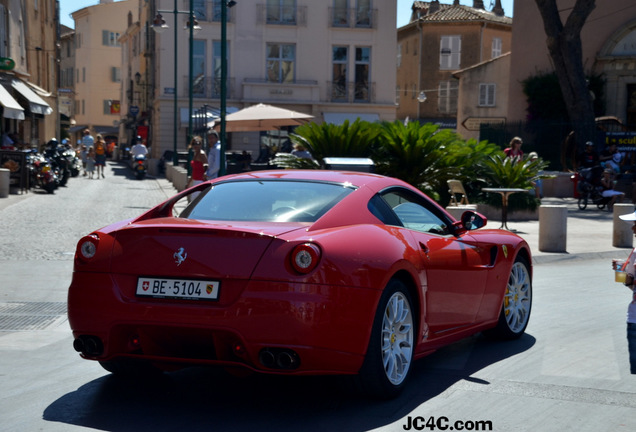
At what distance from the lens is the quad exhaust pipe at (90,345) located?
215 inches

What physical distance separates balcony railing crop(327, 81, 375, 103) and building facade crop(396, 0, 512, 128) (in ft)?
43.0

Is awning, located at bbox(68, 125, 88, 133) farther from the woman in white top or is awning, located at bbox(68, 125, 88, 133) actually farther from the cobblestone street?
the woman in white top

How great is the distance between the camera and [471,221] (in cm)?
688

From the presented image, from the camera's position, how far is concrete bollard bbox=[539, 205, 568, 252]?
15.0 meters

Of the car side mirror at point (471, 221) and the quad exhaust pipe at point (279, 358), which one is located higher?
the car side mirror at point (471, 221)

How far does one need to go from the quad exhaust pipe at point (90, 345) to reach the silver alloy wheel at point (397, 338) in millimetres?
1604

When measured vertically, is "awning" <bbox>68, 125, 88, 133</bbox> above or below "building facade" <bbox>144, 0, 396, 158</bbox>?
below

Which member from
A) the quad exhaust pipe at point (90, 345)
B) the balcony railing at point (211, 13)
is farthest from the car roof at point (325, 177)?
the balcony railing at point (211, 13)

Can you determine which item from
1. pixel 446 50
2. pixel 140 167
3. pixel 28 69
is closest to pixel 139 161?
pixel 140 167

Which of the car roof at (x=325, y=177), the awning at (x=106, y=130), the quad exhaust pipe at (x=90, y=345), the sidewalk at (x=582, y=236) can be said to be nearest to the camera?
the quad exhaust pipe at (x=90, y=345)

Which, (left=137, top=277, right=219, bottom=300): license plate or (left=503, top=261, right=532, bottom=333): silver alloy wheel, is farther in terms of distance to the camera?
(left=503, top=261, right=532, bottom=333): silver alloy wheel

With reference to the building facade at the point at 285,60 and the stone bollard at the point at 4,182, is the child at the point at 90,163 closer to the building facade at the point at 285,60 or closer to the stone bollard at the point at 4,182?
the building facade at the point at 285,60

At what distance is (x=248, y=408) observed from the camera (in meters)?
5.41

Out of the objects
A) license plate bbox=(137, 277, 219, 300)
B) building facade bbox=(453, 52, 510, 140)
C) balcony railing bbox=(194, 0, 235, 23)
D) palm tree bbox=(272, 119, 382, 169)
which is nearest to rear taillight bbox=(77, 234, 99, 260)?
license plate bbox=(137, 277, 219, 300)
